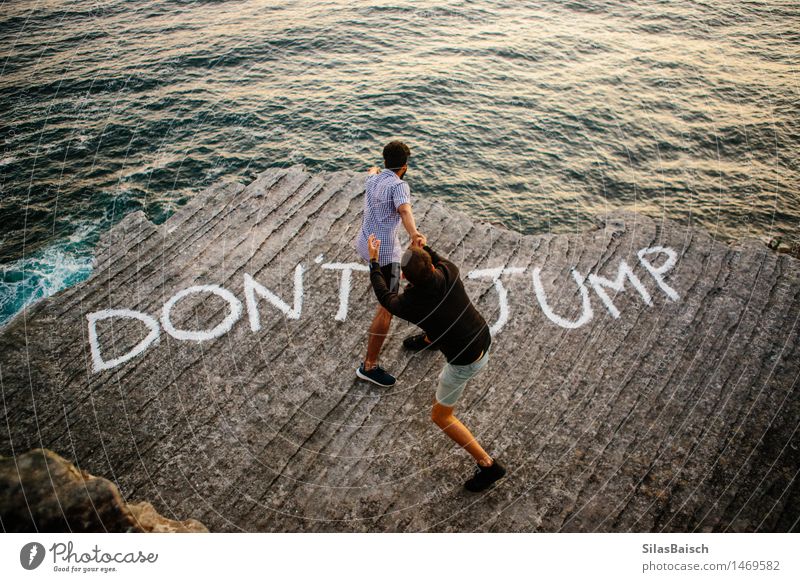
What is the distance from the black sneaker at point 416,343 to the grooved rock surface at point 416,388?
3.8 inches

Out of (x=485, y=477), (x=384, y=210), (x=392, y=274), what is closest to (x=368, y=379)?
(x=392, y=274)

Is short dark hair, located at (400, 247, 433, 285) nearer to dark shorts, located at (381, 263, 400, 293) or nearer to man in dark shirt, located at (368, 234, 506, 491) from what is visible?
man in dark shirt, located at (368, 234, 506, 491)

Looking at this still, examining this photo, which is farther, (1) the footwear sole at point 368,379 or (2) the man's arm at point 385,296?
(1) the footwear sole at point 368,379

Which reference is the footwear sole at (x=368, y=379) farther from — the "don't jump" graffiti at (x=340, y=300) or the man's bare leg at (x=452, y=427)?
the man's bare leg at (x=452, y=427)

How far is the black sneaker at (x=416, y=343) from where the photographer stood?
237 inches

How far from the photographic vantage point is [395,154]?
499 centimetres

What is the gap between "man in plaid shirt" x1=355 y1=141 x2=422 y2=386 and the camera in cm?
503

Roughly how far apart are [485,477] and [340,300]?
3138 mm

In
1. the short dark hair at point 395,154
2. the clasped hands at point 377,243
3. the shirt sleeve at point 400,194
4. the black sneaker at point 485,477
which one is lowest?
the black sneaker at point 485,477

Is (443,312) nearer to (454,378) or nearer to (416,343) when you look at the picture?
(454,378)

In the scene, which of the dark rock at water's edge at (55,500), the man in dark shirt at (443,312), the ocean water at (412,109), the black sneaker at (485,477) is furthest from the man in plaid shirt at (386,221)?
the ocean water at (412,109)

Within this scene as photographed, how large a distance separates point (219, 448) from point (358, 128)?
399 inches

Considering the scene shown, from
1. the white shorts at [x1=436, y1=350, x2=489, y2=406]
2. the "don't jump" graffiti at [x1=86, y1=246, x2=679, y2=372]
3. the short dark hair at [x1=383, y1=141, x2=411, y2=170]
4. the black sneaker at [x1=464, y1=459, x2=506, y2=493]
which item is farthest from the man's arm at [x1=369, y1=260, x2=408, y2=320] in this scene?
the "don't jump" graffiti at [x1=86, y1=246, x2=679, y2=372]

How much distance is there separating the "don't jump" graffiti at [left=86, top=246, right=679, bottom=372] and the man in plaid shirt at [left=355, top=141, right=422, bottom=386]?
1172 mm
